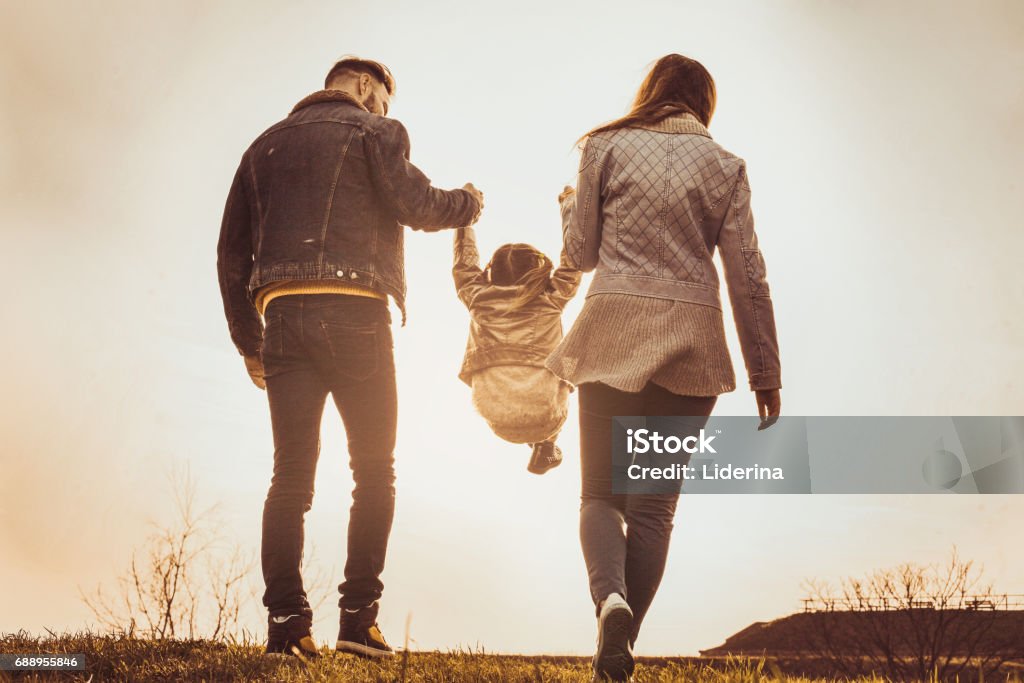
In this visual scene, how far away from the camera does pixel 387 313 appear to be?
12.5 feet

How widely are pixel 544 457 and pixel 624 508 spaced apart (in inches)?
74.5

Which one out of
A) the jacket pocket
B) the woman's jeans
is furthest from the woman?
the jacket pocket

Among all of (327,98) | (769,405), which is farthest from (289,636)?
(327,98)

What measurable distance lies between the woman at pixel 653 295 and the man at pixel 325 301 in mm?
911

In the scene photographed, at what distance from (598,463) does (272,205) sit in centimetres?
193

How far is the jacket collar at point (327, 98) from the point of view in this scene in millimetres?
4031

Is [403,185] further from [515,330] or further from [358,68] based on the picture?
[515,330]

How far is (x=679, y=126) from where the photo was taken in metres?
3.26

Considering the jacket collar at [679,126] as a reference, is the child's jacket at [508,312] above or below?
below

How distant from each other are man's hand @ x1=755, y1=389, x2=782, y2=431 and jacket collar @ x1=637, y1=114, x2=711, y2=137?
101 cm

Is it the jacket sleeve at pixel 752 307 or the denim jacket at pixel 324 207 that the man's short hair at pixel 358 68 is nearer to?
the denim jacket at pixel 324 207

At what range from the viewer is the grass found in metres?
2.93

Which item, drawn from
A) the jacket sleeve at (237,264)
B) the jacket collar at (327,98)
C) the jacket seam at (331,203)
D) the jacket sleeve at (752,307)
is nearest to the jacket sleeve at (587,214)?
the jacket sleeve at (752,307)

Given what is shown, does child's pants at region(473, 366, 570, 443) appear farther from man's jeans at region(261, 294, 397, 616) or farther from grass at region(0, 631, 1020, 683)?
grass at region(0, 631, 1020, 683)
